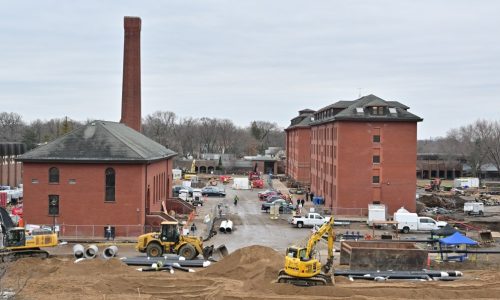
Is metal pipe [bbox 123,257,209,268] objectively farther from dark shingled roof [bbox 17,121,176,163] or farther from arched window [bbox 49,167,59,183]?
arched window [bbox 49,167,59,183]

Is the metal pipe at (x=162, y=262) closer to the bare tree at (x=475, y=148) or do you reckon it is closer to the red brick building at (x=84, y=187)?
the red brick building at (x=84, y=187)

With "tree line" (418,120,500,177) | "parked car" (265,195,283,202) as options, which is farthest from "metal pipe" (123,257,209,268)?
"tree line" (418,120,500,177)

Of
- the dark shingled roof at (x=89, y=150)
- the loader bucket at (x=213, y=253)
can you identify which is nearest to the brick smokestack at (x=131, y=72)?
the dark shingled roof at (x=89, y=150)

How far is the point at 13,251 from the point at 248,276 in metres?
13.7

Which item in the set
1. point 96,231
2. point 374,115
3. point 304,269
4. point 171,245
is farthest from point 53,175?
point 374,115

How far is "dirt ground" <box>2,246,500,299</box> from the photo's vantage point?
27484 millimetres

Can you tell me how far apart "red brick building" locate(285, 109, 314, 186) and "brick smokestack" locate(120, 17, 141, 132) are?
110 feet

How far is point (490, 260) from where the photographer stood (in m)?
39.0

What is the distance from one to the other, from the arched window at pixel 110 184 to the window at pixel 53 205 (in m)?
3.74

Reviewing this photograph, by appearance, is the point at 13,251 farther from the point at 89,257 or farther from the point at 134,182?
the point at 134,182

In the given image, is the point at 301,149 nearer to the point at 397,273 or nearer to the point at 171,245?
the point at 171,245

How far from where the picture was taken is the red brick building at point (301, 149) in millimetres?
101875

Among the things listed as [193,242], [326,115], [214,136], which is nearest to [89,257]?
[193,242]

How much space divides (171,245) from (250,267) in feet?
21.6
